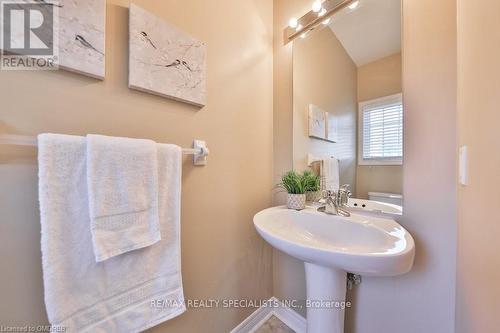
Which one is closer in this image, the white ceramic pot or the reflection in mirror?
the reflection in mirror

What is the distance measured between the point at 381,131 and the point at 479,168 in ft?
1.42

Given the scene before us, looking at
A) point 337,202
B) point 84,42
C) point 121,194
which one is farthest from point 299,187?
point 84,42

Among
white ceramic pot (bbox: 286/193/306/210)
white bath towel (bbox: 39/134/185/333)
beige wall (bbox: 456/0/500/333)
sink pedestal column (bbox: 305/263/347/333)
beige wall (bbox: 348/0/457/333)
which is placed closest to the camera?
beige wall (bbox: 456/0/500/333)

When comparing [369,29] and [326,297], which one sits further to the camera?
[369,29]

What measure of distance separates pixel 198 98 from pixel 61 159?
0.54 m

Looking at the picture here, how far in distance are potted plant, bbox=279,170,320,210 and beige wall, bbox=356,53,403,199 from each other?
225mm

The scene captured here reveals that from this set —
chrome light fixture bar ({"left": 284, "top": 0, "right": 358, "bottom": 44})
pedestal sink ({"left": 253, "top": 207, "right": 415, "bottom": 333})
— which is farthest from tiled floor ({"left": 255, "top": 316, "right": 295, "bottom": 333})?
chrome light fixture bar ({"left": 284, "top": 0, "right": 358, "bottom": 44})

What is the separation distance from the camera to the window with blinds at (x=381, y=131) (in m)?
0.81

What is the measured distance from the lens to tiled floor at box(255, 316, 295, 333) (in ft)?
3.72

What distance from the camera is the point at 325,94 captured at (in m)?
1.12

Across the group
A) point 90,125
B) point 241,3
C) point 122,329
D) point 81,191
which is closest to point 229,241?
point 122,329

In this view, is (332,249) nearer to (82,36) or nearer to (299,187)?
(299,187)

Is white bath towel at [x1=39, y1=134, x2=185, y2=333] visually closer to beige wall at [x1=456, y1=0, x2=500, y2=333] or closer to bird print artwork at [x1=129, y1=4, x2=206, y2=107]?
bird print artwork at [x1=129, y1=4, x2=206, y2=107]

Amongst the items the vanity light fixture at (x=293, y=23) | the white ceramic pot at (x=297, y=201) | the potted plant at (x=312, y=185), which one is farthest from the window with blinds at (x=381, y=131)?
the vanity light fixture at (x=293, y=23)
